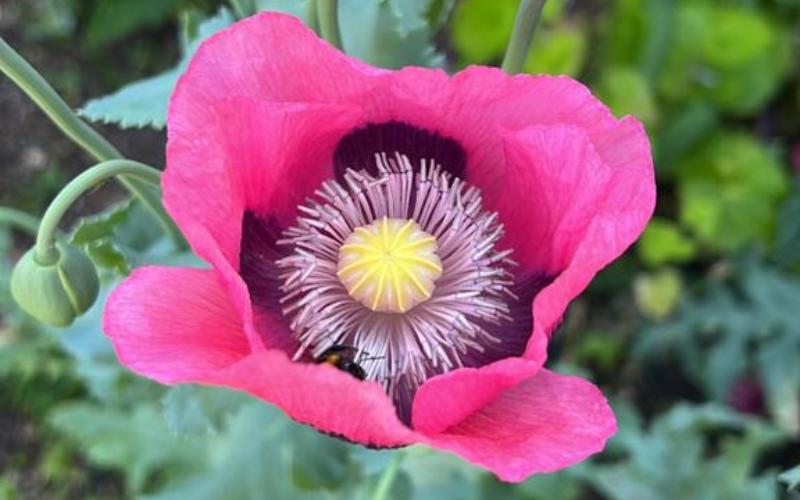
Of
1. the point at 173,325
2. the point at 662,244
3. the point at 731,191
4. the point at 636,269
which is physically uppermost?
the point at 173,325

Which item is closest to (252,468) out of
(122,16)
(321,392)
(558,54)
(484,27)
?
(321,392)

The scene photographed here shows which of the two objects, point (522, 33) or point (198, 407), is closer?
point (522, 33)

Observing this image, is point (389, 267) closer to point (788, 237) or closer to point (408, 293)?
point (408, 293)

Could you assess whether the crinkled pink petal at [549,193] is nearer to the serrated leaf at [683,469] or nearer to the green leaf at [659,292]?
the serrated leaf at [683,469]

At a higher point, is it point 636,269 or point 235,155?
point 235,155

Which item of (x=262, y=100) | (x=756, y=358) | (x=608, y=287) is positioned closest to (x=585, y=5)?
(x=608, y=287)

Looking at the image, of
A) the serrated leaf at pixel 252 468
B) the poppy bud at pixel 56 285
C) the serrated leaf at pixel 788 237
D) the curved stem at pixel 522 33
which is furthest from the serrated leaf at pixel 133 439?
the serrated leaf at pixel 788 237

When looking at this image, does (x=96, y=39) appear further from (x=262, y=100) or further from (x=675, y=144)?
(x=262, y=100)
